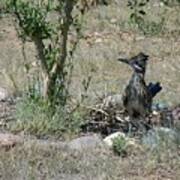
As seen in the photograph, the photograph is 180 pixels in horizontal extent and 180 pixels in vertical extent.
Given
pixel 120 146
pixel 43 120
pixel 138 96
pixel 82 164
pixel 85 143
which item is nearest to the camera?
pixel 82 164

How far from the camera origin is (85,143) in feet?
24.2

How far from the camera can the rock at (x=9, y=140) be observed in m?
7.02

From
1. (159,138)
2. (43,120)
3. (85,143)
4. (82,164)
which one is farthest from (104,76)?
(82,164)

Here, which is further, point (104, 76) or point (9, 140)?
point (104, 76)

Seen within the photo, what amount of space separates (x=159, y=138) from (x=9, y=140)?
1.18 meters

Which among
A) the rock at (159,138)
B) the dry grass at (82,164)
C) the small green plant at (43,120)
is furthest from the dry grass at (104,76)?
the small green plant at (43,120)

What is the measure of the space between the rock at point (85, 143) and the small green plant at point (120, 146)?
0.23 metres

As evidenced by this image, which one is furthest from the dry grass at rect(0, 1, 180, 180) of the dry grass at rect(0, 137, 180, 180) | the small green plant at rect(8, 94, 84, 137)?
the small green plant at rect(8, 94, 84, 137)

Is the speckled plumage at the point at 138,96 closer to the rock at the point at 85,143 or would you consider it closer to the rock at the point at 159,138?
the rock at the point at 85,143

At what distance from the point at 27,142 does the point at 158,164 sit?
1077mm

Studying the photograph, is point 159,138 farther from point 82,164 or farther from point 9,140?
point 9,140

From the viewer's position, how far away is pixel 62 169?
6.58 m

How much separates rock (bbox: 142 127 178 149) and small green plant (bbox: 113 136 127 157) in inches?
7.9

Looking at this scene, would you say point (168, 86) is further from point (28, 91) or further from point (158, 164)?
point (158, 164)
